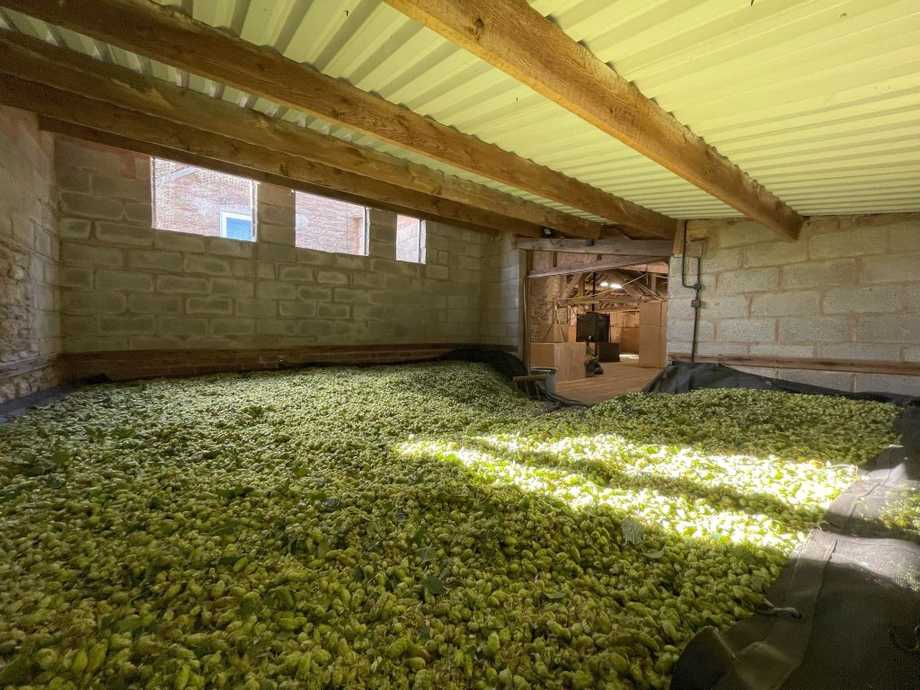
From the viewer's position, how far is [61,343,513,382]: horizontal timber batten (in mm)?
4859

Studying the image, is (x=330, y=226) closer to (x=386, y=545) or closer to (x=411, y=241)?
(x=411, y=241)

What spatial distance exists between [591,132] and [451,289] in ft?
16.6

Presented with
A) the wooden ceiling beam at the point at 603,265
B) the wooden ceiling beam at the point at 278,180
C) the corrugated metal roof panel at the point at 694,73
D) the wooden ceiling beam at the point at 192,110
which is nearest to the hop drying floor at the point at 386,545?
the corrugated metal roof panel at the point at 694,73

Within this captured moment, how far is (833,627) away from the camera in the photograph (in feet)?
3.62

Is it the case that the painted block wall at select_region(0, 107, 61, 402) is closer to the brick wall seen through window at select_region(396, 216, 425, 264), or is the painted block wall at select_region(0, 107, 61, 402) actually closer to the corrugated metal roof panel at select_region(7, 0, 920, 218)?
the corrugated metal roof panel at select_region(7, 0, 920, 218)

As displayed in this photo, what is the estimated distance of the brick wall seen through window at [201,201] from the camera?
5.51 m

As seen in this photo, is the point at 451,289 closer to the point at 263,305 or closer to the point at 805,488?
the point at 263,305

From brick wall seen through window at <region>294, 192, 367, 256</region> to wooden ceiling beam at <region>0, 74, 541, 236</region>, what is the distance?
30.6 inches

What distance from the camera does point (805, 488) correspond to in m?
2.14

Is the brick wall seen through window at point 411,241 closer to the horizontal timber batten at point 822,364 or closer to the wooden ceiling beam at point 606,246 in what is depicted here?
the wooden ceiling beam at point 606,246

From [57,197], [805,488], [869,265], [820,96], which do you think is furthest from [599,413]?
[57,197]

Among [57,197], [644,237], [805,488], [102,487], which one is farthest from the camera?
[644,237]

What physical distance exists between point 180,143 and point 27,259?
1838 millimetres

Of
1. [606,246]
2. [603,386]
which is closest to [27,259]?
[606,246]
